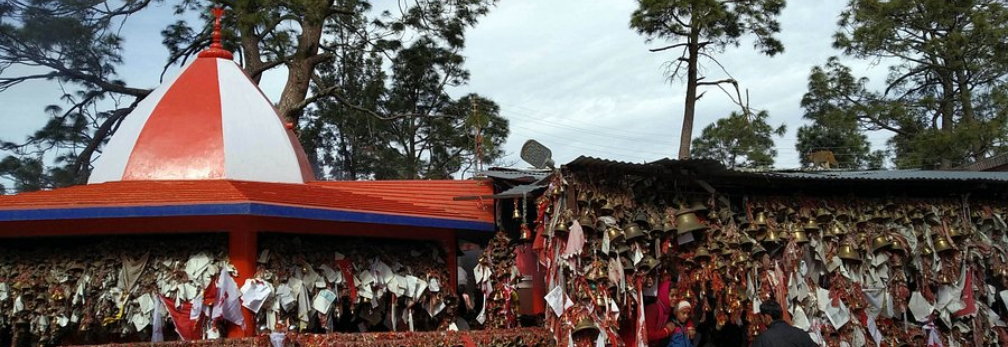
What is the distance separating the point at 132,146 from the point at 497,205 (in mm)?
4313

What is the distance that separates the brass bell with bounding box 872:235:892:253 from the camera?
820 centimetres

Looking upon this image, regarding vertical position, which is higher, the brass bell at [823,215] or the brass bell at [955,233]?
the brass bell at [823,215]

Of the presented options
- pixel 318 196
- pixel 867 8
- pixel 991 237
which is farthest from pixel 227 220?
pixel 867 8

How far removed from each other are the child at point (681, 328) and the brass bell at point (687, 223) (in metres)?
0.70

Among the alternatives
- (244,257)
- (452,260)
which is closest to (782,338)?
(452,260)

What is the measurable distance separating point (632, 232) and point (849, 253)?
2.43m

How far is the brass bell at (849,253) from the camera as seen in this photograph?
8.03 meters

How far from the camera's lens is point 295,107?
16984 mm

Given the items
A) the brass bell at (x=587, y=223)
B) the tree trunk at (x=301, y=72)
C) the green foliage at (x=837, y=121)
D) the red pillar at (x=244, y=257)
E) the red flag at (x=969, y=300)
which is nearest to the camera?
the brass bell at (x=587, y=223)

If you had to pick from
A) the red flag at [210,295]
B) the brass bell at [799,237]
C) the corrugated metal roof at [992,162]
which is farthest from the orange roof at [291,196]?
the corrugated metal roof at [992,162]

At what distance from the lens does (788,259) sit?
25.9ft

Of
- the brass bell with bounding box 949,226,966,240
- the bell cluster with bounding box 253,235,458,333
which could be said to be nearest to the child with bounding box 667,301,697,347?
the bell cluster with bounding box 253,235,458,333

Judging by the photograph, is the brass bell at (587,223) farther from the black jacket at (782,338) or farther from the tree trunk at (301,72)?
the tree trunk at (301,72)

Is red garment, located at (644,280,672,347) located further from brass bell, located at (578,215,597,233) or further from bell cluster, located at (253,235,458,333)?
bell cluster, located at (253,235,458,333)
